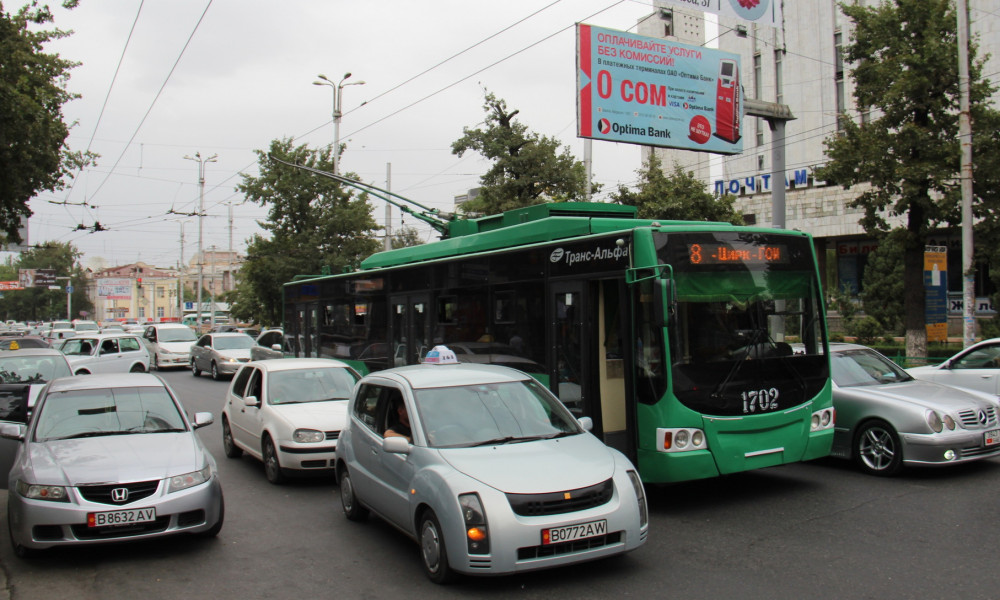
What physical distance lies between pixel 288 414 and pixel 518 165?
18526mm

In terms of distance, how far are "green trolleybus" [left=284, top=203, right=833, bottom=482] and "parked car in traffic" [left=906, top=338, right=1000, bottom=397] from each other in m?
4.46

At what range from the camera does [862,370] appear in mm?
10039

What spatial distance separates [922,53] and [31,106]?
64.9ft

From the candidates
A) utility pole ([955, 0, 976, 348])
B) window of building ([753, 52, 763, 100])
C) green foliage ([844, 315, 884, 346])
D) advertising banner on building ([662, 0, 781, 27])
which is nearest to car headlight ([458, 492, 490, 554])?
advertising banner on building ([662, 0, 781, 27])

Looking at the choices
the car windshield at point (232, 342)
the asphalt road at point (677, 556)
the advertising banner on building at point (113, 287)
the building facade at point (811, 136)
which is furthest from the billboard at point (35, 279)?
the asphalt road at point (677, 556)

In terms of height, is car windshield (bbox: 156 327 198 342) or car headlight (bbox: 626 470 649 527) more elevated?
car windshield (bbox: 156 327 198 342)

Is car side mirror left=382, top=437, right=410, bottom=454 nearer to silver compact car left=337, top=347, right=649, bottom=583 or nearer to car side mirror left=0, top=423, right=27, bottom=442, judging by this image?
silver compact car left=337, top=347, right=649, bottom=583

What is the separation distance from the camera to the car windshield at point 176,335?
102ft

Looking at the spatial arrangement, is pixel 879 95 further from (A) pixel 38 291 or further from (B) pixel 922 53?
(A) pixel 38 291

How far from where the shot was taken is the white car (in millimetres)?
9188

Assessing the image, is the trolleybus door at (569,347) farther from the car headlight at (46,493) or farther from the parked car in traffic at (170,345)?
the parked car in traffic at (170,345)

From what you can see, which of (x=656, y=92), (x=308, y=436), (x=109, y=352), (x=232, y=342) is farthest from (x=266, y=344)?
(x=308, y=436)

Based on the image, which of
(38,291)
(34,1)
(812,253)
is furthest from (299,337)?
(38,291)

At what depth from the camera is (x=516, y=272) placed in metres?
10.0
